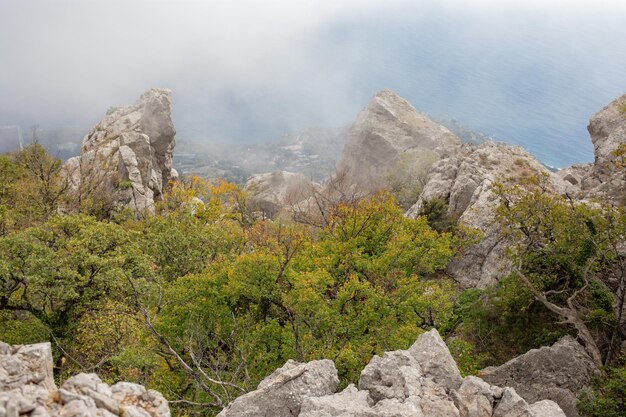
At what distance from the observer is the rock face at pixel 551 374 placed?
2236 centimetres

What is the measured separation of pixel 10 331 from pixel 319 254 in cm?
1975

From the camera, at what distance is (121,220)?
2339 inches

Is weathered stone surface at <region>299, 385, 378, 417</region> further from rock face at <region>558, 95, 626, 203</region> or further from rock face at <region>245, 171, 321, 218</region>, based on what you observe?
rock face at <region>245, 171, 321, 218</region>

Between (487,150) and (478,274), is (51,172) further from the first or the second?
(487,150)

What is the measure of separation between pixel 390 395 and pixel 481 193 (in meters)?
36.5

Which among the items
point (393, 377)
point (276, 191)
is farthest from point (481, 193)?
point (276, 191)

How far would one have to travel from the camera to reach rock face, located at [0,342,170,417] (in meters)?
8.98

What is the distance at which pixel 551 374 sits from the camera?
75.8 feet

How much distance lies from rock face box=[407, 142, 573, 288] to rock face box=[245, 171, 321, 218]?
110 feet

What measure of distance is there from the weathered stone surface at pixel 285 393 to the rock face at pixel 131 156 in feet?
164

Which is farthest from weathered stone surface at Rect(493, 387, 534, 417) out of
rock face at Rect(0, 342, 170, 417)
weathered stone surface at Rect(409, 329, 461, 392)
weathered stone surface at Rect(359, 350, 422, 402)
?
rock face at Rect(0, 342, 170, 417)

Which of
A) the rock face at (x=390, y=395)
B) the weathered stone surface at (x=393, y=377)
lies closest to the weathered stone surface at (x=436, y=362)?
the rock face at (x=390, y=395)

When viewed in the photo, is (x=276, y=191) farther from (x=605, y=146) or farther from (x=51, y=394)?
(x=51, y=394)

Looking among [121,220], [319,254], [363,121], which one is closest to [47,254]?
[319,254]
